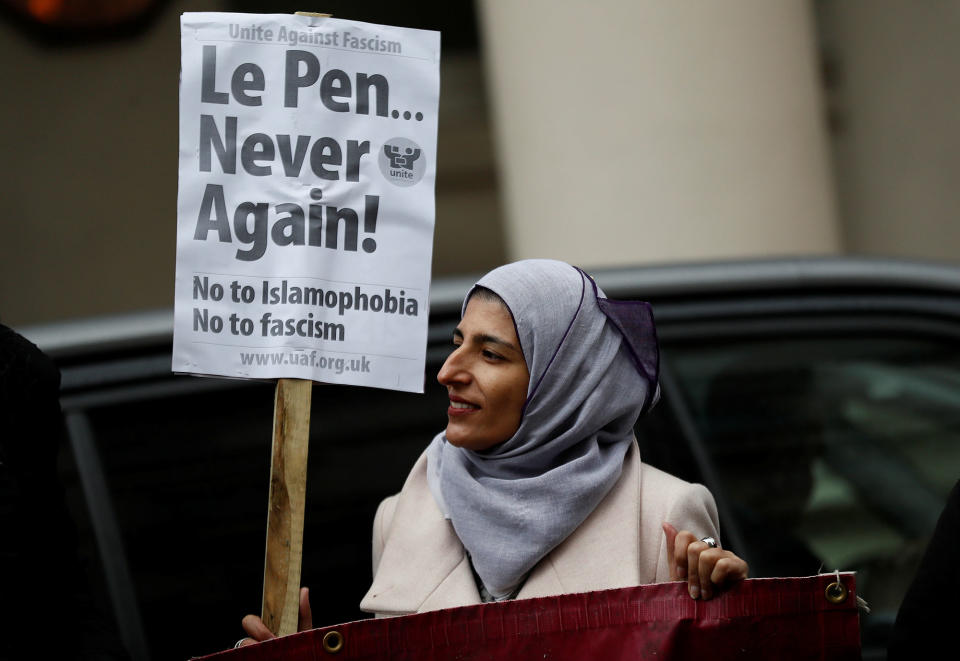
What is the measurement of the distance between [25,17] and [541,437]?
6.05m

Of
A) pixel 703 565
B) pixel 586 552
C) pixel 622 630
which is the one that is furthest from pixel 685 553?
pixel 586 552

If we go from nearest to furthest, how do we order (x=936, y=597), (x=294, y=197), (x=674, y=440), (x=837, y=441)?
(x=936, y=597) → (x=294, y=197) → (x=674, y=440) → (x=837, y=441)

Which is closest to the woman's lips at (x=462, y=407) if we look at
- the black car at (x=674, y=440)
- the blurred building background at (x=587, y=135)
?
the black car at (x=674, y=440)

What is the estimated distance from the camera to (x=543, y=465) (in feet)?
7.98

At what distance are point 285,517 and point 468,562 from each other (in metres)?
0.36

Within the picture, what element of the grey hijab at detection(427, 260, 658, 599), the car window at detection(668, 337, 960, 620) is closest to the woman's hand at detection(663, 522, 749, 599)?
the grey hijab at detection(427, 260, 658, 599)

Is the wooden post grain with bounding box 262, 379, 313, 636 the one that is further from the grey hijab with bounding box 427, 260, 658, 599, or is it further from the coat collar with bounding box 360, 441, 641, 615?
the grey hijab with bounding box 427, 260, 658, 599

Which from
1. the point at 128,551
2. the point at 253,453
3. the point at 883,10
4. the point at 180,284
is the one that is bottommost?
the point at 128,551

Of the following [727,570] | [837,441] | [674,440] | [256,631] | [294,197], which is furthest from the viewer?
[837,441]

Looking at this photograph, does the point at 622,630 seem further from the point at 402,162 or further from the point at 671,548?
the point at 402,162

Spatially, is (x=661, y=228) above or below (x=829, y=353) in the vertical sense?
above

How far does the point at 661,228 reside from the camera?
5582mm

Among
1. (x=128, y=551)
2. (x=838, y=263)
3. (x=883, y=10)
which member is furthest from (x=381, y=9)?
(x=128, y=551)

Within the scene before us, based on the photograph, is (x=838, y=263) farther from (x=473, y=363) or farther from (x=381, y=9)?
(x=381, y=9)
